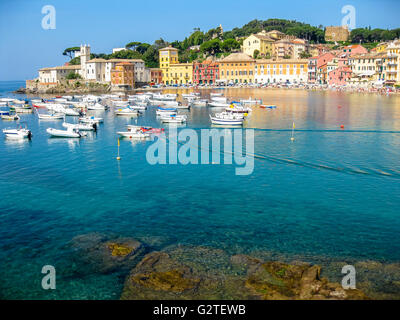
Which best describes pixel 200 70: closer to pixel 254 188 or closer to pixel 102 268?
pixel 254 188

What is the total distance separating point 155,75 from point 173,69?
19.0ft

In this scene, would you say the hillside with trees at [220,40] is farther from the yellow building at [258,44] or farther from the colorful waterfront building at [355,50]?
the colorful waterfront building at [355,50]

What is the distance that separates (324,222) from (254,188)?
506cm

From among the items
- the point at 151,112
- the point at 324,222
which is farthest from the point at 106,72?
the point at 324,222

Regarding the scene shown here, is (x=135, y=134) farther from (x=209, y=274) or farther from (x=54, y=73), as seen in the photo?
(x=54, y=73)

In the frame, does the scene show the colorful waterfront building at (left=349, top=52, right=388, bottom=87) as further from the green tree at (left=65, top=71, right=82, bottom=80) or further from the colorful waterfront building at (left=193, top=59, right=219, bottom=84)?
the green tree at (left=65, top=71, right=82, bottom=80)

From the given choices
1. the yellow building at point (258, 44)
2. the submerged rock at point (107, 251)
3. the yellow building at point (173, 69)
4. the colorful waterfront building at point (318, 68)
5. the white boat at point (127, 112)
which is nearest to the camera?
the submerged rock at point (107, 251)

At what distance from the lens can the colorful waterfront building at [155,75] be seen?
118 meters

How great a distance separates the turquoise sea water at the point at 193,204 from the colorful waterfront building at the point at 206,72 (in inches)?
3446

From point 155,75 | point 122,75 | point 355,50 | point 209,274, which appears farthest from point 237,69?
point 209,274

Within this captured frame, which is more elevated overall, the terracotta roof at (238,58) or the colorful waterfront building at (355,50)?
the colorful waterfront building at (355,50)

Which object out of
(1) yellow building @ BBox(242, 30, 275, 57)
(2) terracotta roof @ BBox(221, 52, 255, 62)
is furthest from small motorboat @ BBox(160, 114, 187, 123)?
(1) yellow building @ BBox(242, 30, 275, 57)

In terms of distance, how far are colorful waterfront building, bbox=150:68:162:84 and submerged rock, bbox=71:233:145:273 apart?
106 m

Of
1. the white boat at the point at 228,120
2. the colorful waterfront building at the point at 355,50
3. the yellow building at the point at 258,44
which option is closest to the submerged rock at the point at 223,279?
Result: the white boat at the point at 228,120
